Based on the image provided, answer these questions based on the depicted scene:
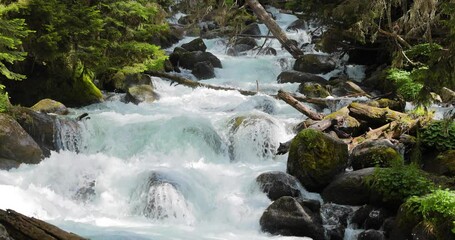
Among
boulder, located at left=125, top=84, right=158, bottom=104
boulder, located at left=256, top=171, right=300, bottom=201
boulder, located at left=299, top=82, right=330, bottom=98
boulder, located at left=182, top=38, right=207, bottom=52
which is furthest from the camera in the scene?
boulder, located at left=182, top=38, right=207, bottom=52

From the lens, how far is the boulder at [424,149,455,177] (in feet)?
30.6

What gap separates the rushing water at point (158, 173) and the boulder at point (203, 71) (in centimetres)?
419

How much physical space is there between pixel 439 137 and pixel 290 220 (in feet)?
13.5

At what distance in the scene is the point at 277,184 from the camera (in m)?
9.80

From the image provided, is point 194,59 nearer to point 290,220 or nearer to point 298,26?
point 298,26

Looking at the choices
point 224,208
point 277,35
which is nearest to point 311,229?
point 224,208

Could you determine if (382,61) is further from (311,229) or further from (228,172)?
(311,229)

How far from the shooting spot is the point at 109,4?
1384cm

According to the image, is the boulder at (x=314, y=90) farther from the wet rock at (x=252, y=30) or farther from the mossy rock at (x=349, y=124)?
the wet rock at (x=252, y=30)

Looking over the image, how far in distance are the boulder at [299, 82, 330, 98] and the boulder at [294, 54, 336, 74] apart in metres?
2.88

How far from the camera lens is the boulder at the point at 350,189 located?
9.30 m

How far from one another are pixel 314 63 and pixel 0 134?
41.8 feet

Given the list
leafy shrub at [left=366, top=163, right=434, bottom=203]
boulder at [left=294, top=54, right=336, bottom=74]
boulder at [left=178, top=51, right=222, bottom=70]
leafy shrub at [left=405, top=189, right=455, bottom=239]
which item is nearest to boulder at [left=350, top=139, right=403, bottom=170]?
leafy shrub at [left=366, top=163, right=434, bottom=203]

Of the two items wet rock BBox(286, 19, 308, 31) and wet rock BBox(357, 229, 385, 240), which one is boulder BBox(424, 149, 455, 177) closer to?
wet rock BBox(357, 229, 385, 240)
